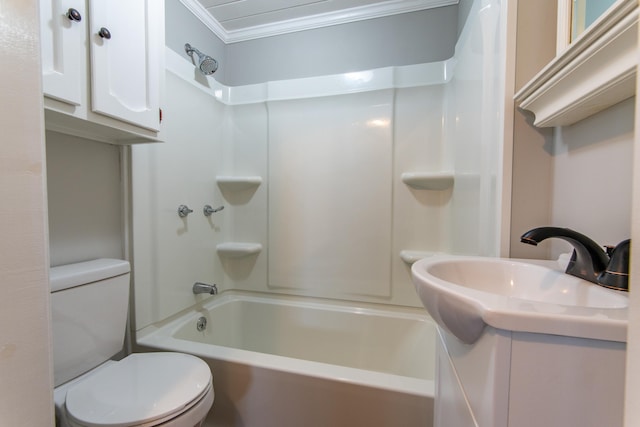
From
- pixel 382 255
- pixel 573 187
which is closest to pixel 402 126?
pixel 382 255

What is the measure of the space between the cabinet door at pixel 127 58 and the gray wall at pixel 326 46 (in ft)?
1.93

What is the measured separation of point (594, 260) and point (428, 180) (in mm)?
1105

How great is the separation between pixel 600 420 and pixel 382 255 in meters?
1.39

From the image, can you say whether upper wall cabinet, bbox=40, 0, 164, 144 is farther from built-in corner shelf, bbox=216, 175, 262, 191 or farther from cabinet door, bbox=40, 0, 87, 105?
built-in corner shelf, bbox=216, 175, 262, 191

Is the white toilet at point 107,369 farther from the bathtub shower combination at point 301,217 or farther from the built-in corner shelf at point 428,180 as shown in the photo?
the built-in corner shelf at point 428,180

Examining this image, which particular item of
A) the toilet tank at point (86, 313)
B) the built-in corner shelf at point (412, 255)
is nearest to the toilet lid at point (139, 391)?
the toilet tank at point (86, 313)

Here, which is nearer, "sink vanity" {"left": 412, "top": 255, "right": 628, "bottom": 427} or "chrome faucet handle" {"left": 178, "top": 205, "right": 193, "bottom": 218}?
"sink vanity" {"left": 412, "top": 255, "right": 628, "bottom": 427}

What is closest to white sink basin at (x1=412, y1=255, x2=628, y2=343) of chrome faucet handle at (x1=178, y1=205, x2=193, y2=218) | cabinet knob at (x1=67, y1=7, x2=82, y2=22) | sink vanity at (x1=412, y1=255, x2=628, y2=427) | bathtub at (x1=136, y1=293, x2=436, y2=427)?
sink vanity at (x1=412, y1=255, x2=628, y2=427)

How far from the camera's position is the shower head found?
1.61 metres

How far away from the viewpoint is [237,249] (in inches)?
74.9

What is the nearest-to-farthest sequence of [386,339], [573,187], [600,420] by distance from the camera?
1. [600,420]
2. [573,187]
3. [386,339]

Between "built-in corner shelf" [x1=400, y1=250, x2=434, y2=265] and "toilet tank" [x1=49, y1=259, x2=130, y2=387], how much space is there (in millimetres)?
1446

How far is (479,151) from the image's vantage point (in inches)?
43.0

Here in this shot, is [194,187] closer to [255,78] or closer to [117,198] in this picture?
[117,198]
